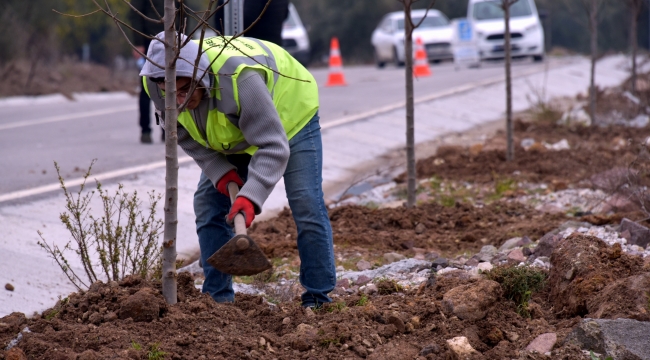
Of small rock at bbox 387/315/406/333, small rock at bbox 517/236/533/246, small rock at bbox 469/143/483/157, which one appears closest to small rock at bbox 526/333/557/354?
small rock at bbox 387/315/406/333

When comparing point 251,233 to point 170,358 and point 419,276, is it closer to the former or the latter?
point 419,276

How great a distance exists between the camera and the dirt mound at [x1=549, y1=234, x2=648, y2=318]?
129 inches

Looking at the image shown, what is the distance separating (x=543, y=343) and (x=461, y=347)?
32 cm

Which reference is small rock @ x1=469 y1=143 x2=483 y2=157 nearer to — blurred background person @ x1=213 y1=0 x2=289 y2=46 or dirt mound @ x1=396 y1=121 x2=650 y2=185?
dirt mound @ x1=396 y1=121 x2=650 y2=185

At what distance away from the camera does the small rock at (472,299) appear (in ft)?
11.0

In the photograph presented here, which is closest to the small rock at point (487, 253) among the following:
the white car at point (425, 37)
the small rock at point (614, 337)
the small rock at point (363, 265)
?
the small rock at point (363, 265)

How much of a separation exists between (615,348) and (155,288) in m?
1.89

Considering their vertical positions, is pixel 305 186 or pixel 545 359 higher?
pixel 305 186

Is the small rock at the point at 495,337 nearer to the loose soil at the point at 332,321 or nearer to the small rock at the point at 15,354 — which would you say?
the loose soil at the point at 332,321

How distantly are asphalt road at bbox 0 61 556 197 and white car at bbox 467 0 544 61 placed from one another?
3.11 m

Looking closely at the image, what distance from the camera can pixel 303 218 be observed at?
3.68 meters

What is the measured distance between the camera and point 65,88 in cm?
1830

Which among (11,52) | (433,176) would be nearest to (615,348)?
(433,176)

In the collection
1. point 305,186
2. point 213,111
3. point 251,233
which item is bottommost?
point 251,233
